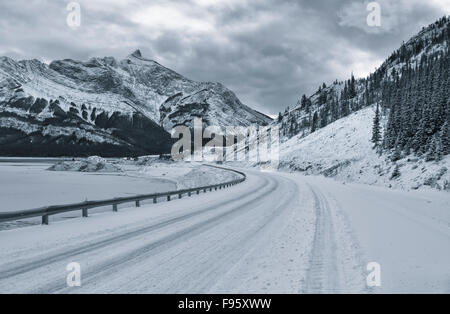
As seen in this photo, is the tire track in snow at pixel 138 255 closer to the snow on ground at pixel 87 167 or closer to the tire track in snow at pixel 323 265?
the tire track in snow at pixel 323 265

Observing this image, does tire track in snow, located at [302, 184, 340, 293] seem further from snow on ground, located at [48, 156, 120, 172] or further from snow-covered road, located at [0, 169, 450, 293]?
snow on ground, located at [48, 156, 120, 172]

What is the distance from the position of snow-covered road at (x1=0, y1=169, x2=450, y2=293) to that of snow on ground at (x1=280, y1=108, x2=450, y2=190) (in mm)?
16399

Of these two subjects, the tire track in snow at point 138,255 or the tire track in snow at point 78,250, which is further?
the tire track in snow at point 78,250

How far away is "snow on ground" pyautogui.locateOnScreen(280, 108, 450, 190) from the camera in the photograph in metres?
26.7

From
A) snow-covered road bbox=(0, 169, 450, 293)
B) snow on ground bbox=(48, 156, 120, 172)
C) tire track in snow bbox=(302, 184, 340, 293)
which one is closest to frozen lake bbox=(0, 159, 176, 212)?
snow-covered road bbox=(0, 169, 450, 293)

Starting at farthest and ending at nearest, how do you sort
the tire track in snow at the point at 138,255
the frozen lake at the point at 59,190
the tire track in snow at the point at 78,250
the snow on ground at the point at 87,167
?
the snow on ground at the point at 87,167 → the frozen lake at the point at 59,190 → the tire track in snow at the point at 78,250 → the tire track in snow at the point at 138,255

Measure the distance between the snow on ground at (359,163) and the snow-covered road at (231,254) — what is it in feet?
53.8

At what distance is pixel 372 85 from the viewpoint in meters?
155

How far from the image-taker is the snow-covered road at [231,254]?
521cm

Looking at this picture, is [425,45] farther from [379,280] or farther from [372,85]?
[379,280]

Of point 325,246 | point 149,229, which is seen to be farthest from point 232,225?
point 325,246

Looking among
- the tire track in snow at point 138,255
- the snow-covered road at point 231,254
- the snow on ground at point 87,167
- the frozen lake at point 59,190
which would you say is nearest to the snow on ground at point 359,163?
the snow-covered road at point 231,254

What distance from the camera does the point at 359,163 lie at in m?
44.0

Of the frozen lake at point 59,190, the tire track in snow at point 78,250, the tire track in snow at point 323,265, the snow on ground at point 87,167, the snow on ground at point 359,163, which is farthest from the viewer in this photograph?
the snow on ground at point 87,167
